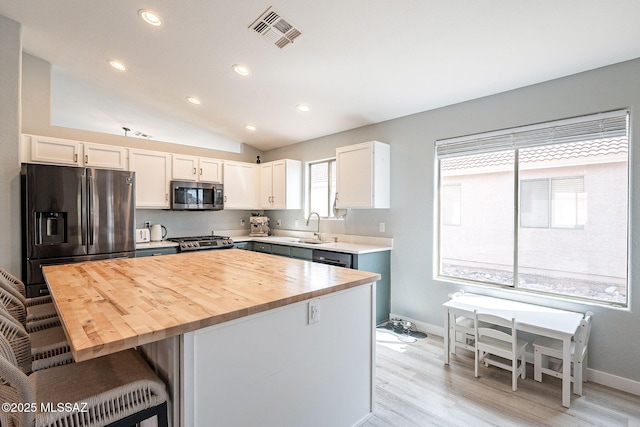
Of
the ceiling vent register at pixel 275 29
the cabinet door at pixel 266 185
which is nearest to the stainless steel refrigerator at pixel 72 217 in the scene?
the cabinet door at pixel 266 185

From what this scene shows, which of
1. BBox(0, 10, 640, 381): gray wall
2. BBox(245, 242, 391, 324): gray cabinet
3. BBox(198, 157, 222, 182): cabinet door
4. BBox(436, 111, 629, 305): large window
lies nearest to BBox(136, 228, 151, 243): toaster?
BBox(0, 10, 640, 381): gray wall

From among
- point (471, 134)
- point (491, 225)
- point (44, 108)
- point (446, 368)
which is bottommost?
point (446, 368)

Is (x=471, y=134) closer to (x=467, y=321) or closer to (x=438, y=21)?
(x=438, y=21)

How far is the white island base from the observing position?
1208 millimetres

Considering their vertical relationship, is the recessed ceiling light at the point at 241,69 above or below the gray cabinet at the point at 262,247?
above

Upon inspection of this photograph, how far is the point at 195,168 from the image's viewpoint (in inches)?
180

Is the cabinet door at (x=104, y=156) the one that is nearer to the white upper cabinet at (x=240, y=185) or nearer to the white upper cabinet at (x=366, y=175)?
the white upper cabinet at (x=240, y=185)

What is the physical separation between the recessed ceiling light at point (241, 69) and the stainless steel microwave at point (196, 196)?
1.91m

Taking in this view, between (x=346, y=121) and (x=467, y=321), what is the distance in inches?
108

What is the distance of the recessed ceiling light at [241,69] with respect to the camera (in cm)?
314

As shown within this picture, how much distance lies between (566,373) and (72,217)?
14.9ft

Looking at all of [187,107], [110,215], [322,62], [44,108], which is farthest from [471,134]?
[44,108]

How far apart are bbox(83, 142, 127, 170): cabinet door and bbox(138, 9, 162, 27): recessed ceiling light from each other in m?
1.83

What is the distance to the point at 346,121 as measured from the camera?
411 centimetres
